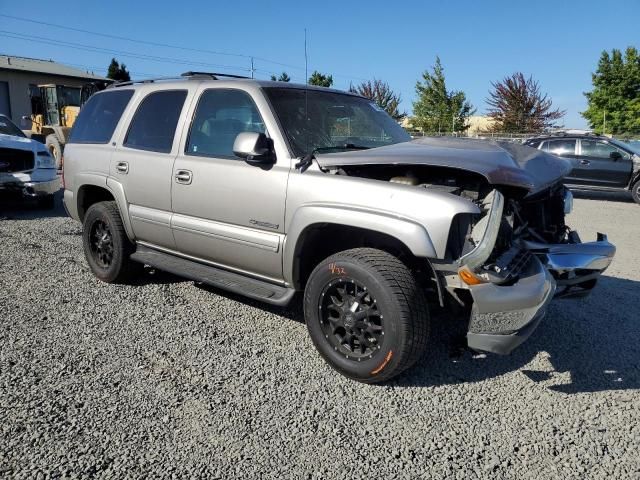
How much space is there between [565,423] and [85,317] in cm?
357

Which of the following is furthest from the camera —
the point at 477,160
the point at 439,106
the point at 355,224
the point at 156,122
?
the point at 439,106

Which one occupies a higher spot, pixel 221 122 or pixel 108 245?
pixel 221 122

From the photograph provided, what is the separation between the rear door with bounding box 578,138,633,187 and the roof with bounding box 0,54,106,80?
1232 inches

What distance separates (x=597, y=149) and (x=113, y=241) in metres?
12.3

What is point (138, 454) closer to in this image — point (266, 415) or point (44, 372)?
point (266, 415)

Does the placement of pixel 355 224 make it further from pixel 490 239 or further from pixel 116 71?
pixel 116 71

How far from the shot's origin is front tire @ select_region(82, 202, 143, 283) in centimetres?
491

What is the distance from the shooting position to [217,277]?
161 inches

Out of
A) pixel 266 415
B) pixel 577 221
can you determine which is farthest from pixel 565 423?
pixel 577 221

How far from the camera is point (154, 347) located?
3738 mm

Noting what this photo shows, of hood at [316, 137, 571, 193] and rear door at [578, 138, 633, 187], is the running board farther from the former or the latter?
rear door at [578, 138, 633, 187]

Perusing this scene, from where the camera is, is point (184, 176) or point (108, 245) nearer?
point (184, 176)

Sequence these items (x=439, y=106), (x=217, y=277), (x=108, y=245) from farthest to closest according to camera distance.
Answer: (x=439, y=106) < (x=108, y=245) < (x=217, y=277)

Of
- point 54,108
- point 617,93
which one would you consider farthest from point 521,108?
point 54,108
